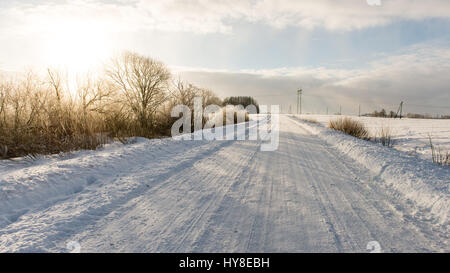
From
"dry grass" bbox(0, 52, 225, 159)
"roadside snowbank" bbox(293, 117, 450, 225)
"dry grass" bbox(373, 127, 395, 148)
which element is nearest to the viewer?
Result: "roadside snowbank" bbox(293, 117, 450, 225)

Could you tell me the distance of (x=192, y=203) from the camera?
11.5ft

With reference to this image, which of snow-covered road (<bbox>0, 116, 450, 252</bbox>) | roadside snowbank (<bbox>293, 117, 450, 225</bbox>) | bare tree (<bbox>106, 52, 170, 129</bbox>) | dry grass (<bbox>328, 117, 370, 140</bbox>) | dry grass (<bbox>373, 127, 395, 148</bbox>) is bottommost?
snow-covered road (<bbox>0, 116, 450, 252</bbox>)

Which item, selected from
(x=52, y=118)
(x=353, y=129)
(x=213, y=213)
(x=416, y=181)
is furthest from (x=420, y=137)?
(x=52, y=118)

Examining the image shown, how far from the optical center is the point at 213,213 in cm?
314

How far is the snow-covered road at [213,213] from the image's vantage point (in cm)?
243

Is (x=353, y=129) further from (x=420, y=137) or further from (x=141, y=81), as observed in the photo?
(x=141, y=81)

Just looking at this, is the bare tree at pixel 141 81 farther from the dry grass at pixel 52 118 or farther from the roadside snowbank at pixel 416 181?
the roadside snowbank at pixel 416 181

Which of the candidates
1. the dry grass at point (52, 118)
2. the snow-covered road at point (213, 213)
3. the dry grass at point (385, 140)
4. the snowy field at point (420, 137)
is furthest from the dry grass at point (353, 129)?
the dry grass at point (52, 118)

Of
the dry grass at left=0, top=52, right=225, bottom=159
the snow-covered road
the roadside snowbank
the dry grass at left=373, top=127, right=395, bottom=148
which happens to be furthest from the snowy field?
the dry grass at left=0, top=52, right=225, bottom=159

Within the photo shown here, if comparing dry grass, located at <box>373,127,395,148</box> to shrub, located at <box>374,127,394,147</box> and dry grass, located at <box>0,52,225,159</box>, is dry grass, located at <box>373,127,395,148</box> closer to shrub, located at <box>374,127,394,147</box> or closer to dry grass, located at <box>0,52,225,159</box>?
shrub, located at <box>374,127,394,147</box>

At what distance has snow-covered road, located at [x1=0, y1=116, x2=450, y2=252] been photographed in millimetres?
2426
